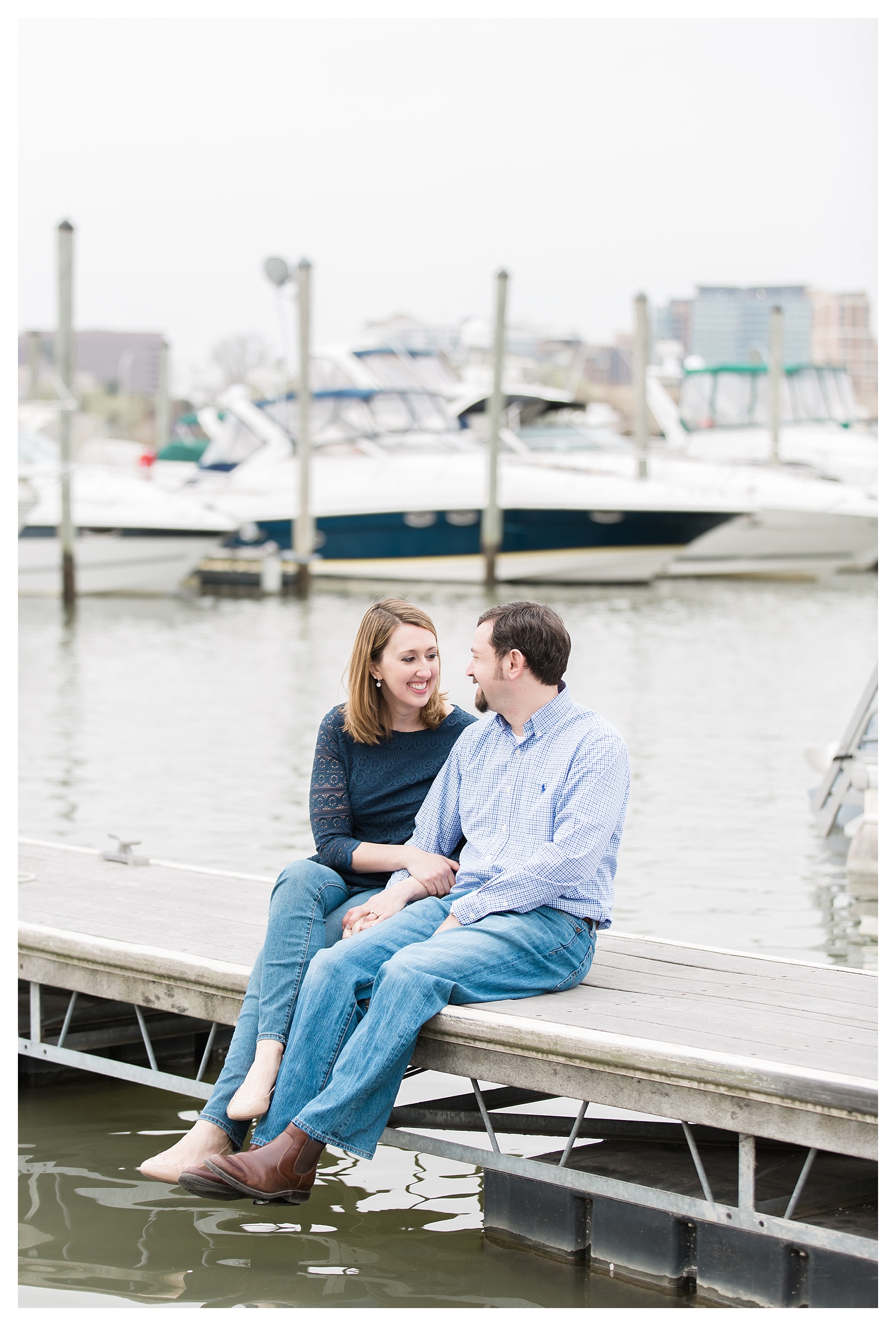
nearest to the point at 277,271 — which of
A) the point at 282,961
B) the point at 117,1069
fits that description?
the point at 117,1069

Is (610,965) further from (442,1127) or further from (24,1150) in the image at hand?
(24,1150)

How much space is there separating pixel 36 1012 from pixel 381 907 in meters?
1.39

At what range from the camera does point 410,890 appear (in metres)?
3.97

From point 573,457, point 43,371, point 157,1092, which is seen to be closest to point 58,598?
point 573,457

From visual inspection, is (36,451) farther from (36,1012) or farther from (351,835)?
(351,835)

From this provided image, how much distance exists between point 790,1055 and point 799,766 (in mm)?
7508

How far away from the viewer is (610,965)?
4141mm

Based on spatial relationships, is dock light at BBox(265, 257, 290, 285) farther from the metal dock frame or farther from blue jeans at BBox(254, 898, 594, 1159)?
blue jeans at BBox(254, 898, 594, 1159)

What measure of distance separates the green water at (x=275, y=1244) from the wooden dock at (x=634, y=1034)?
252mm

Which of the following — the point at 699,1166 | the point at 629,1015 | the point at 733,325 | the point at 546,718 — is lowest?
the point at 699,1166

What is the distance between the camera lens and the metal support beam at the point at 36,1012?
4.72 meters

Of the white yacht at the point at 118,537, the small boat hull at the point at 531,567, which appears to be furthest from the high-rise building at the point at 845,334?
the white yacht at the point at 118,537

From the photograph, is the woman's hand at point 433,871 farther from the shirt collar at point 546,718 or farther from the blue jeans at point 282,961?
the shirt collar at point 546,718

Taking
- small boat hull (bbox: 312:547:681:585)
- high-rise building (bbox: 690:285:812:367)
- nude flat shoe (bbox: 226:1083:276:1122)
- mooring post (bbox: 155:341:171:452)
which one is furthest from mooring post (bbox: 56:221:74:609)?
high-rise building (bbox: 690:285:812:367)
